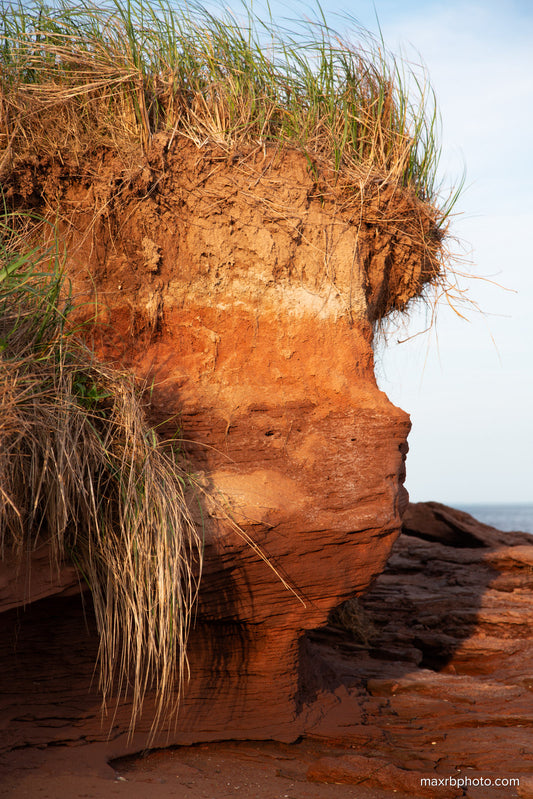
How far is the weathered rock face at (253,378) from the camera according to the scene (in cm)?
354

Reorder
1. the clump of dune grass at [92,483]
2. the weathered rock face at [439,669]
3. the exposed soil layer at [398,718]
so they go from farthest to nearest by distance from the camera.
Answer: the weathered rock face at [439,669], the exposed soil layer at [398,718], the clump of dune grass at [92,483]

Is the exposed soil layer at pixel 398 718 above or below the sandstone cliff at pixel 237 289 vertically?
below

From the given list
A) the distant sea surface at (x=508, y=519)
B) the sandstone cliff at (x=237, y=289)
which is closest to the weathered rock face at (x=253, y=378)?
the sandstone cliff at (x=237, y=289)

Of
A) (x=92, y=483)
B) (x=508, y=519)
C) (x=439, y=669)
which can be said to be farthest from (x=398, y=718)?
(x=508, y=519)

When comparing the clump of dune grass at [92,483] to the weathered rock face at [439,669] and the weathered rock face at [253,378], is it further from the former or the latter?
the weathered rock face at [439,669]

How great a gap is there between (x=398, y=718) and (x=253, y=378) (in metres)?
2.25

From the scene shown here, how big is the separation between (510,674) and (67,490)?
357 cm

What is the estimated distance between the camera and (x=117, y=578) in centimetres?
296

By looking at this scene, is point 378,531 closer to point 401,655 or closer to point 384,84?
point 401,655

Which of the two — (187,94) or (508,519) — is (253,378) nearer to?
(187,94)

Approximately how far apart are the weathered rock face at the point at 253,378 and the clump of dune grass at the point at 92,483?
43 centimetres

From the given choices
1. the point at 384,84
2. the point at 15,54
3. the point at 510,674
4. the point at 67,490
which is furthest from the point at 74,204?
the point at 510,674

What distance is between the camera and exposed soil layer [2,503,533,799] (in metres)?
3.11

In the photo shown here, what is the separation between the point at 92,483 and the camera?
2.95 meters
